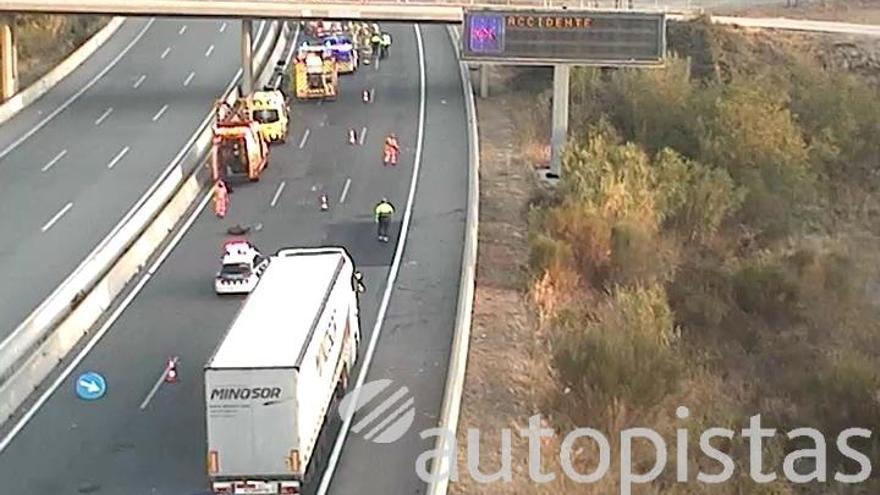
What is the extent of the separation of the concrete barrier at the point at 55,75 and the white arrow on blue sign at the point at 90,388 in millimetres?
31073

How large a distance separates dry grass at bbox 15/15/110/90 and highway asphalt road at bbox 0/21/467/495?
2366 cm

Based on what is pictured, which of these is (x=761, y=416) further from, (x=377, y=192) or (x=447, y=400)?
(x=377, y=192)

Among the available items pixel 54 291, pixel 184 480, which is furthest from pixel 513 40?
pixel 184 480

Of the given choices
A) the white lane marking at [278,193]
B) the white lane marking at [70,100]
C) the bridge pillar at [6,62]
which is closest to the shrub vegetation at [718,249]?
the white lane marking at [278,193]

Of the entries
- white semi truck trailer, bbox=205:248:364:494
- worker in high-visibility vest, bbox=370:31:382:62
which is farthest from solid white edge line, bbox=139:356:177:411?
worker in high-visibility vest, bbox=370:31:382:62

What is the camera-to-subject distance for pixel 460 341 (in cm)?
3111

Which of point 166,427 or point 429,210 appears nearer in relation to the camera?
point 166,427

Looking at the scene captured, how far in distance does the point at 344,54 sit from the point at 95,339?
39.4 m

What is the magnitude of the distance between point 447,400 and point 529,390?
15.7ft

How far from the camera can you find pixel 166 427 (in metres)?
28.3

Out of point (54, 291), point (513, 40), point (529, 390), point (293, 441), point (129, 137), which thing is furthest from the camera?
point (129, 137)

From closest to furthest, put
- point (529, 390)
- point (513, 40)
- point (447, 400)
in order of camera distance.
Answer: point (447, 400), point (529, 390), point (513, 40)

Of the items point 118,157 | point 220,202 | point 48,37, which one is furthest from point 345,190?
point 48,37

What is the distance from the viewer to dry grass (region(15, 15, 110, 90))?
8012cm
